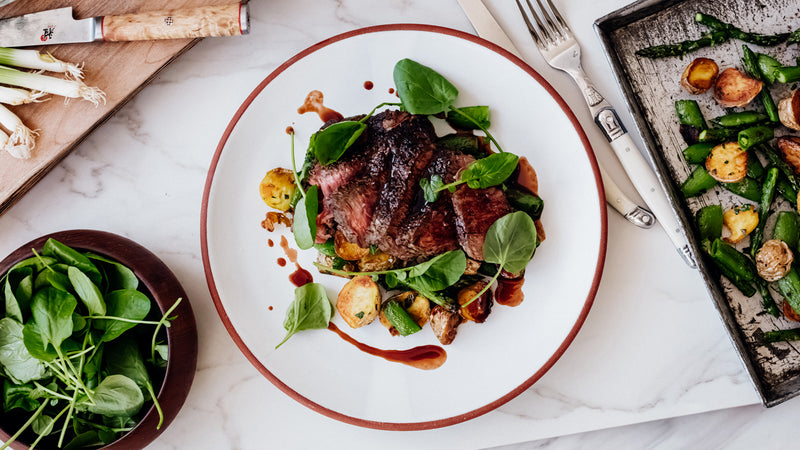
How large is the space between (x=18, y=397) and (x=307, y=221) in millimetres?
→ 1091

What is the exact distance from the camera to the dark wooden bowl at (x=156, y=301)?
1.92 metres

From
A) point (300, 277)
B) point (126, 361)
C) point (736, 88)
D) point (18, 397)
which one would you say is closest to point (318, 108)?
point (300, 277)

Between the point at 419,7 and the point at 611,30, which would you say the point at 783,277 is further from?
the point at 419,7

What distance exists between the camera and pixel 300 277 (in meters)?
2.19

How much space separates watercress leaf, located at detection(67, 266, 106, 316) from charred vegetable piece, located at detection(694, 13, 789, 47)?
228 centimetres

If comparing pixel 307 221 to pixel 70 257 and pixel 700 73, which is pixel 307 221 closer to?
pixel 70 257

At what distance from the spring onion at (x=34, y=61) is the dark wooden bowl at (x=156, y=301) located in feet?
2.10

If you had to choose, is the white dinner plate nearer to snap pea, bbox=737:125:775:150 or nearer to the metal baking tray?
the metal baking tray

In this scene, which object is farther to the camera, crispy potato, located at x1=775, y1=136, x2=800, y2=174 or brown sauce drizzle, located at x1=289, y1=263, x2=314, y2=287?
brown sauce drizzle, located at x1=289, y1=263, x2=314, y2=287

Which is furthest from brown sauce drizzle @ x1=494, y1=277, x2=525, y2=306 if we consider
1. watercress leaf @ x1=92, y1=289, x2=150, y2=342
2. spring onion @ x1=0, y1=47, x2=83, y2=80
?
spring onion @ x1=0, y1=47, x2=83, y2=80

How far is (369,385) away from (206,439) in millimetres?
720

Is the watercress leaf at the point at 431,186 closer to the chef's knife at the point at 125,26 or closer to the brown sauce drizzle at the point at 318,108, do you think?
the brown sauce drizzle at the point at 318,108

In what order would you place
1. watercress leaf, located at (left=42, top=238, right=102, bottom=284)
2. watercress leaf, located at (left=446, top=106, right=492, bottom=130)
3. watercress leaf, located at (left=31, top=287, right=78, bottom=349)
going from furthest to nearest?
watercress leaf, located at (left=446, top=106, right=492, bottom=130) < watercress leaf, located at (left=42, top=238, right=102, bottom=284) < watercress leaf, located at (left=31, top=287, right=78, bottom=349)

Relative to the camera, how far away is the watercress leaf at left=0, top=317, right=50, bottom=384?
1824 mm
